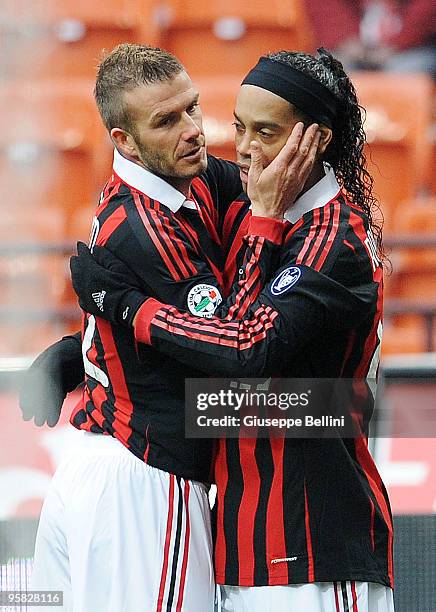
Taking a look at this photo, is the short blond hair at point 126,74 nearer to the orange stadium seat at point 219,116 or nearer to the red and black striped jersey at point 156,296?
the red and black striped jersey at point 156,296

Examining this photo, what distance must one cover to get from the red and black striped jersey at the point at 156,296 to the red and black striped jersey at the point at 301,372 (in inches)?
1.5

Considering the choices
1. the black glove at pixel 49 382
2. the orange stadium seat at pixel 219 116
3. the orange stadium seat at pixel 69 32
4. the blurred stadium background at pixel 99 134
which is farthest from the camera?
the orange stadium seat at pixel 69 32

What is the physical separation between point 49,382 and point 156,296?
0.33 m

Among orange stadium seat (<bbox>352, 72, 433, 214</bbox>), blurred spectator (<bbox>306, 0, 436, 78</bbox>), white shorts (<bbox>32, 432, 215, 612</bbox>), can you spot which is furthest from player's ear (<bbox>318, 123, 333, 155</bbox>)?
blurred spectator (<bbox>306, 0, 436, 78</bbox>)

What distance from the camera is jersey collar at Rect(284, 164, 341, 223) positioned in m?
1.47

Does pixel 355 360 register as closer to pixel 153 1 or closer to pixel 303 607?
pixel 303 607

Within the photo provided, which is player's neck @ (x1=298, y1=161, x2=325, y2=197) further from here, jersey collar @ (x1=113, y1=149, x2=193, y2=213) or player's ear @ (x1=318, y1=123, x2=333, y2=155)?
jersey collar @ (x1=113, y1=149, x2=193, y2=213)

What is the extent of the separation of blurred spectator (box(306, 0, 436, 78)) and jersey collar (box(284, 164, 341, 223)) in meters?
2.58

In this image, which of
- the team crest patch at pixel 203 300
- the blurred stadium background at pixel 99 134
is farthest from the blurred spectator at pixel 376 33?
the team crest patch at pixel 203 300

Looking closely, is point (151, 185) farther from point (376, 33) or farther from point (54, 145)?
point (376, 33)

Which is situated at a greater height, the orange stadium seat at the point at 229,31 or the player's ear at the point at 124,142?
the orange stadium seat at the point at 229,31

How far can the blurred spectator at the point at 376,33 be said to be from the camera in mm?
3918

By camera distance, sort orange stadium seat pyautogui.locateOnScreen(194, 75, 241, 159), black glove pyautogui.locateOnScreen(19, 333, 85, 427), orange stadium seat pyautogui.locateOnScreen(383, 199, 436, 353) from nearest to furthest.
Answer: black glove pyautogui.locateOnScreen(19, 333, 85, 427)
orange stadium seat pyautogui.locateOnScreen(383, 199, 436, 353)
orange stadium seat pyautogui.locateOnScreen(194, 75, 241, 159)

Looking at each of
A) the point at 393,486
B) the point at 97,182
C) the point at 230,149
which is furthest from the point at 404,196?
the point at 393,486
